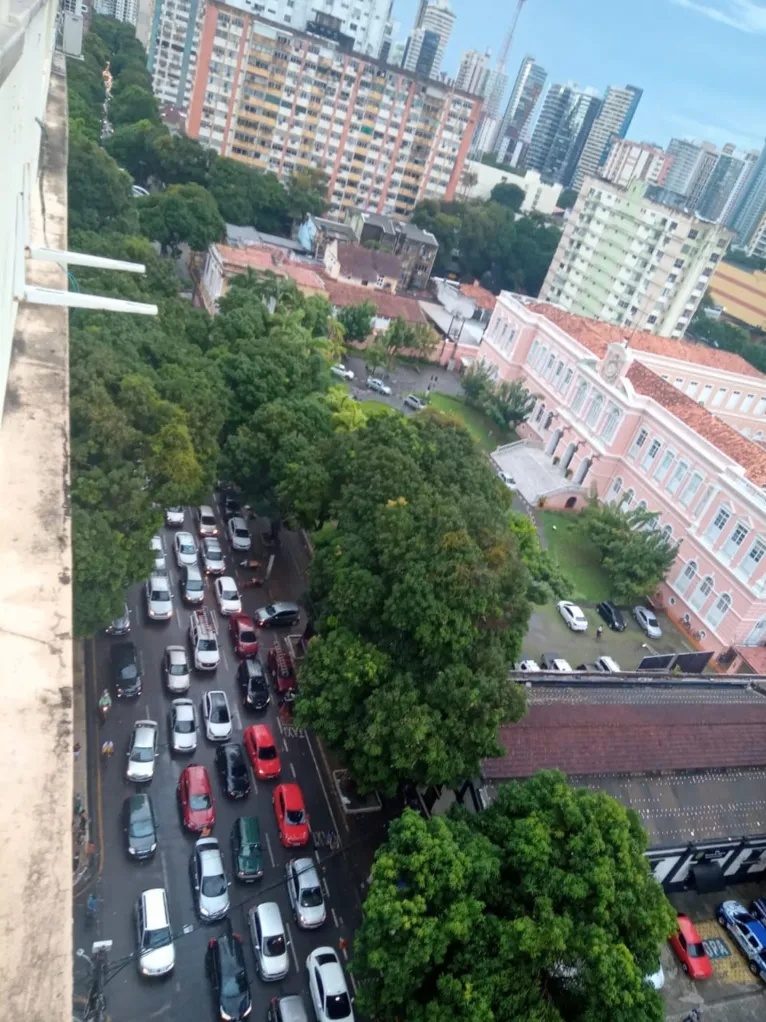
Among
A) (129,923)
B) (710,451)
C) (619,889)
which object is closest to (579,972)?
(619,889)

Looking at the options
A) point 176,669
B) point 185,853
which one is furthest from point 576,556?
point 185,853

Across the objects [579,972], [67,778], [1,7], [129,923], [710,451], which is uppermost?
[1,7]

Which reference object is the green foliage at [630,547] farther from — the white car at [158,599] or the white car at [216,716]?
the white car at [158,599]

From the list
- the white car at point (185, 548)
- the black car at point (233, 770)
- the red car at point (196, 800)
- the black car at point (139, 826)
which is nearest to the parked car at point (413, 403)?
the white car at point (185, 548)

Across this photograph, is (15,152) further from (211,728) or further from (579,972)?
(211,728)

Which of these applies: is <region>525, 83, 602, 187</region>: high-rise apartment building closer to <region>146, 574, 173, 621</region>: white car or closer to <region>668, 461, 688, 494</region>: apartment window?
<region>668, 461, 688, 494</region>: apartment window
